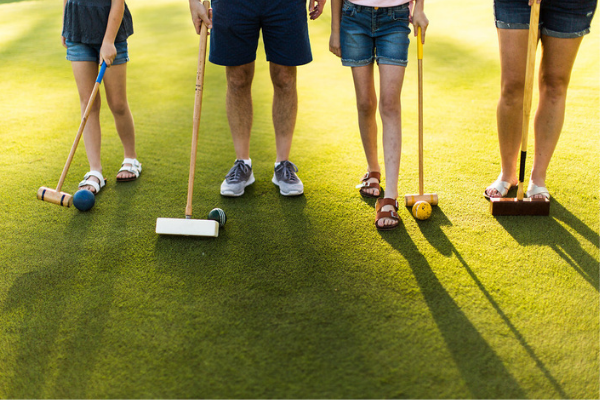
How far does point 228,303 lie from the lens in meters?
2.09

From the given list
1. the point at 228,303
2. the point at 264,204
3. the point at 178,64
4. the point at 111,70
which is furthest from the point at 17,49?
the point at 228,303

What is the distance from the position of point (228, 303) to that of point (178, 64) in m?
4.05

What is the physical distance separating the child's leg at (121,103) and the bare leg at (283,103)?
0.87 meters

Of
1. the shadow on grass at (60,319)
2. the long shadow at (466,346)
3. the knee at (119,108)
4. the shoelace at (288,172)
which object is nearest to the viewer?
the long shadow at (466,346)

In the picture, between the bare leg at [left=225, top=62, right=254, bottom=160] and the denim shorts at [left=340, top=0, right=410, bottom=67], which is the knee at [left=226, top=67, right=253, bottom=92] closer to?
the bare leg at [left=225, top=62, right=254, bottom=160]

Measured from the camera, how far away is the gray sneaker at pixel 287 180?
2.99 meters

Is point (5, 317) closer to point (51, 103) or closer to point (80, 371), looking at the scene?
point (80, 371)

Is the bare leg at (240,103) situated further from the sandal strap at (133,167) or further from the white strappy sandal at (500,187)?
the white strappy sandal at (500,187)

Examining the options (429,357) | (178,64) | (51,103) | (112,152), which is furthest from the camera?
A: (178,64)

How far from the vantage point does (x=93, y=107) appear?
3.13 m

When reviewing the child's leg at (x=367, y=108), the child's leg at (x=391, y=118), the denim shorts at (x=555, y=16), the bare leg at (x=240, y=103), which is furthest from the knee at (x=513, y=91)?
the bare leg at (x=240, y=103)

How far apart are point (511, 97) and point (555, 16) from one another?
42cm

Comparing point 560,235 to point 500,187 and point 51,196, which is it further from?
point 51,196

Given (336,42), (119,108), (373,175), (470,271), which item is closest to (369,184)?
(373,175)
